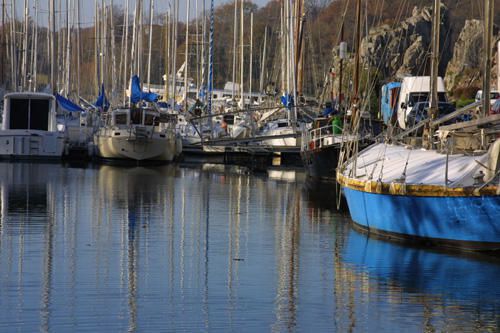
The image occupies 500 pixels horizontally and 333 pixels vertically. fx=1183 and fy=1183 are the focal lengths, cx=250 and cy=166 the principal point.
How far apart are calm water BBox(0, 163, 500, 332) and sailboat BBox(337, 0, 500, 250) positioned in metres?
0.40

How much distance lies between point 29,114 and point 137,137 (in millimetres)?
5165

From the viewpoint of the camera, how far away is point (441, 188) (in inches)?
737

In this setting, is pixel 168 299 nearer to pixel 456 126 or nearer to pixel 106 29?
pixel 456 126

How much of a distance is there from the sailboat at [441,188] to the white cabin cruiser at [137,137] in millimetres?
28049

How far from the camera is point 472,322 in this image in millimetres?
13750

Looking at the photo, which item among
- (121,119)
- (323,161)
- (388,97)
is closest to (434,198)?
(323,161)

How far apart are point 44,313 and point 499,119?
7.93m

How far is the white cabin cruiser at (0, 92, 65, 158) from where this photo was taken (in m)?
50.4

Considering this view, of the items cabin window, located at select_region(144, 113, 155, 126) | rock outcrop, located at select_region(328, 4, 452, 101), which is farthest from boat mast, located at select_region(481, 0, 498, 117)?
rock outcrop, located at select_region(328, 4, 452, 101)

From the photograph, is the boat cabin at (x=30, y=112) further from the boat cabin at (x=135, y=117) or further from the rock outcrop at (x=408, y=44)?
the rock outcrop at (x=408, y=44)

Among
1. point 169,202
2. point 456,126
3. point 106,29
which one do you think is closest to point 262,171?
point 169,202

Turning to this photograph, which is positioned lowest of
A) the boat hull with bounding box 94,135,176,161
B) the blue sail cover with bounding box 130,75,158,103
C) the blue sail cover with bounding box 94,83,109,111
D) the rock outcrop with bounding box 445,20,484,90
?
the boat hull with bounding box 94,135,176,161

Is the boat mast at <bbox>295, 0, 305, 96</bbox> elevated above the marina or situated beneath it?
elevated above

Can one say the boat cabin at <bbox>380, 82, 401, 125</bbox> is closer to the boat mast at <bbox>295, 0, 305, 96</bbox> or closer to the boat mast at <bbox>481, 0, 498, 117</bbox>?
the boat mast at <bbox>295, 0, 305, 96</bbox>
